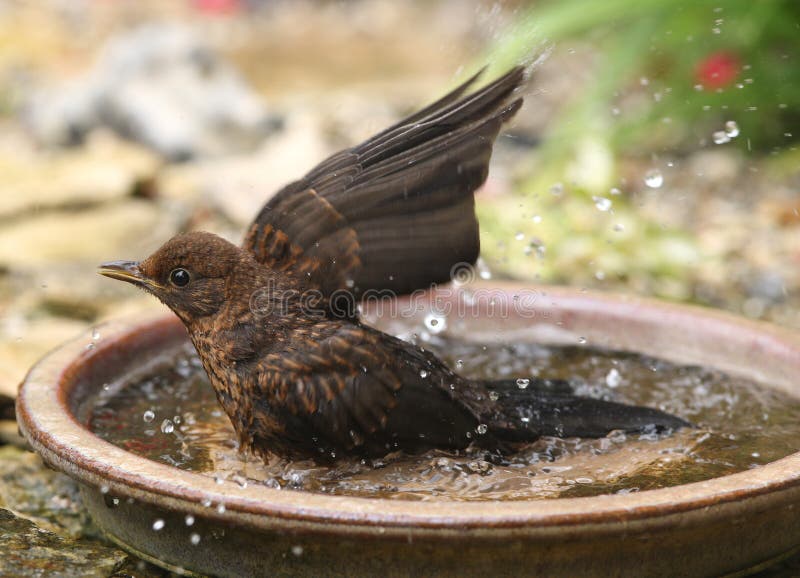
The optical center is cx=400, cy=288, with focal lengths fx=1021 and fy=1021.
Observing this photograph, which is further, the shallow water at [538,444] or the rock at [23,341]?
the rock at [23,341]

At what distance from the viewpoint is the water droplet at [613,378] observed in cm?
353

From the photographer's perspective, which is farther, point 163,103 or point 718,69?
point 163,103

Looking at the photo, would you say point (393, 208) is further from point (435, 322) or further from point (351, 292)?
point (435, 322)

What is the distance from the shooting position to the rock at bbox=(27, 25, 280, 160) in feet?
28.3

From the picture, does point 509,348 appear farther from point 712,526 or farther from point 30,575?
point 30,575

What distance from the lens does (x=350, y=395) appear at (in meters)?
2.68

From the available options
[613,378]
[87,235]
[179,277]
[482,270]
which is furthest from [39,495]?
[87,235]

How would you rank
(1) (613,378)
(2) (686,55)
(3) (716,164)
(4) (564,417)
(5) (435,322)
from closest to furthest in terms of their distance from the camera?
(4) (564,417), (1) (613,378), (5) (435,322), (2) (686,55), (3) (716,164)

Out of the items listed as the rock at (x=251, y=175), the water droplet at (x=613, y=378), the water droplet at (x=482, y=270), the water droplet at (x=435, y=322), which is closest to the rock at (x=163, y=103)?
the rock at (x=251, y=175)

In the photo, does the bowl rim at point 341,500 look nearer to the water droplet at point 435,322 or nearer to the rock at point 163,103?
the water droplet at point 435,322

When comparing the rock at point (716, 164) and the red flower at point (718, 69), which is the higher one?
the red flower at point (718, 69)

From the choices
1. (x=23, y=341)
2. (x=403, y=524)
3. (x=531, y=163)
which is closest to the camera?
(x=403, y=524)

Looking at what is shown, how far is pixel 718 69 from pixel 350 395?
5.06 meters

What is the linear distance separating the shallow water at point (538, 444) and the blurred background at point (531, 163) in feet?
1.40
